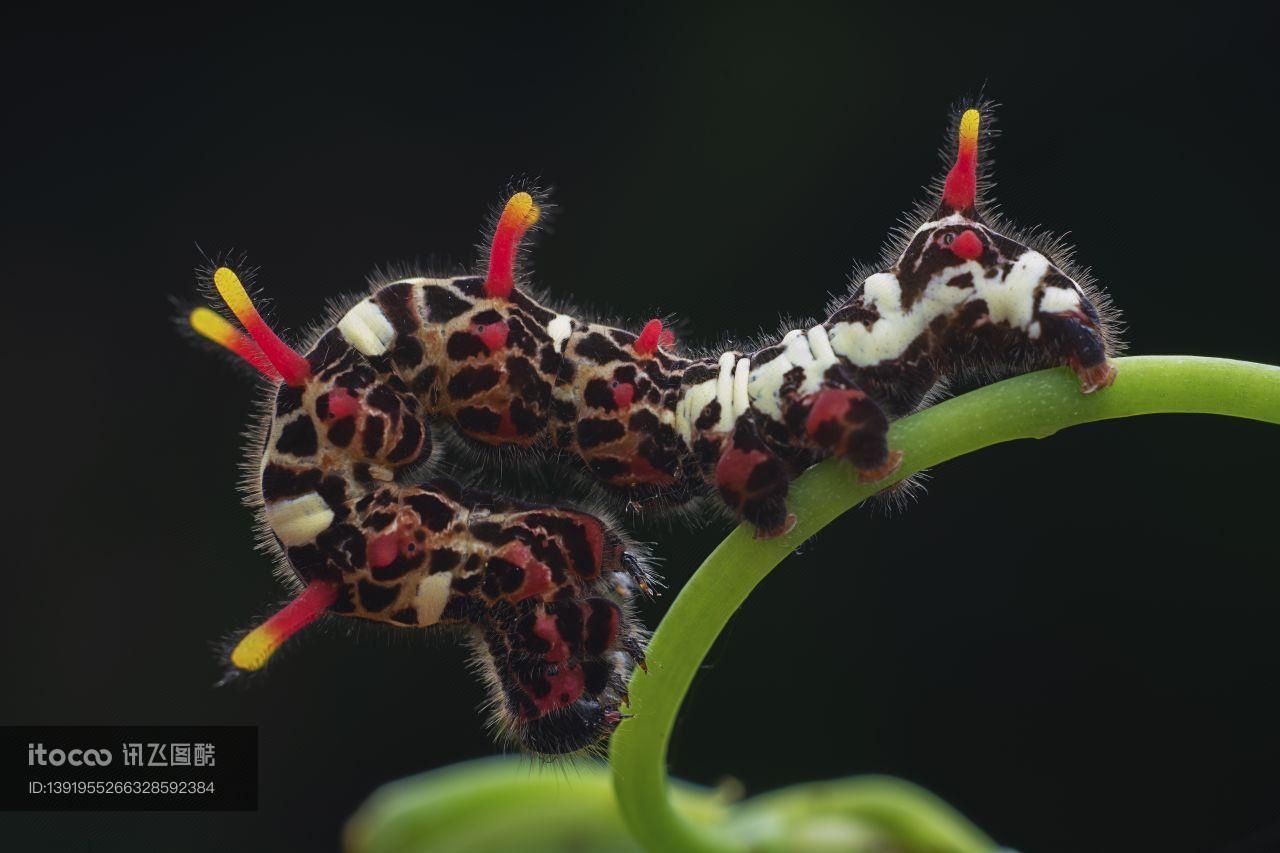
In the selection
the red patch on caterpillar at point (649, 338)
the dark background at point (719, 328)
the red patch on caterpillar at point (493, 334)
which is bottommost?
the red patch on caterpillar at point (649, 338)

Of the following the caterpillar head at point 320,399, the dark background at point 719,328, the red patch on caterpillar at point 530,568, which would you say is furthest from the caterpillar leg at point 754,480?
the dark background at point 719,328

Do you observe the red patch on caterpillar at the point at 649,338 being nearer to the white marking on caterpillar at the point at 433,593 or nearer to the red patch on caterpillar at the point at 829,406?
the red patch on caterpillar at the point at 829,406

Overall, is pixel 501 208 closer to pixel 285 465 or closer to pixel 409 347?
pixel 409 347

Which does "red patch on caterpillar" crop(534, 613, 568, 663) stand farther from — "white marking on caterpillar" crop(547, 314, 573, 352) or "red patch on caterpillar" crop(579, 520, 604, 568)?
"white marking on caterpillar" crop(547, 314, 573, 352)

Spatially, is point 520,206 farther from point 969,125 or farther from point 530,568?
point 969,125

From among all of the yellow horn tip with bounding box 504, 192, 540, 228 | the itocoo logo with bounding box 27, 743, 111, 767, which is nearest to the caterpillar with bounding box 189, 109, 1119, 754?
the yellow horn tip with bounding box 504, 192, 540, 228

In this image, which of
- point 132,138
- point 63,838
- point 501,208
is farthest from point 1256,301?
point 63,838
